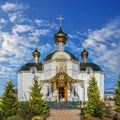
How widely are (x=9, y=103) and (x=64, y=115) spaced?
6.01 metres

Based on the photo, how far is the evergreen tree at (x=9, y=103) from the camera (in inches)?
1387

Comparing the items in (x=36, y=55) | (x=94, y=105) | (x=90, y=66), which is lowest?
(x=94, y=105)

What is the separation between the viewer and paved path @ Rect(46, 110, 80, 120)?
117 feet

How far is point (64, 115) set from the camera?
1454 inches

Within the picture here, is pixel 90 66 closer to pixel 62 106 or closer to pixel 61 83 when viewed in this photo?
pixel 61 83

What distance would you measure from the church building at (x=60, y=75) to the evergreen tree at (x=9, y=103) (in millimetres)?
13605

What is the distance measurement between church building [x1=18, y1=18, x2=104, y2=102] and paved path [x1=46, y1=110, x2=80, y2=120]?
10.8 m

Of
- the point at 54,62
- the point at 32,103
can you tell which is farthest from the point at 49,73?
the point at 32,103

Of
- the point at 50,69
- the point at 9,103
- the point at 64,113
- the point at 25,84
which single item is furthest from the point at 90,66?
the point at 9,103

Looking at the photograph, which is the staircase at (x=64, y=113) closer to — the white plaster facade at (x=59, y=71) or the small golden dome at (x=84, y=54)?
the white plaster facade at (x=59, y=71)

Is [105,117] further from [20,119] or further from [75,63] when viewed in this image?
[75,63]

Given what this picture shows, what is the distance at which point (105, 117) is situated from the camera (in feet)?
114

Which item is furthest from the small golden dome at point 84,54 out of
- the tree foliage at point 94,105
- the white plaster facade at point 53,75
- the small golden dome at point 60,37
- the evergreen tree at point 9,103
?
the evergreen tree at point 9,103

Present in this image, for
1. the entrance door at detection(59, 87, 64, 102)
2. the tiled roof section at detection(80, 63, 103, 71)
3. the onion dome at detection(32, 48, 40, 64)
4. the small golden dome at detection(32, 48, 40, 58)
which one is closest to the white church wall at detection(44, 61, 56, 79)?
the entrance door at detection(59, 87, 64, 102)
